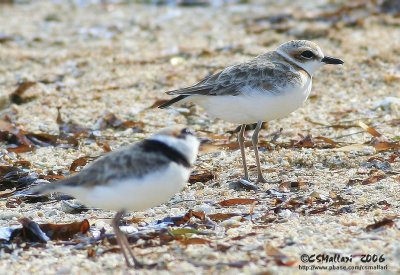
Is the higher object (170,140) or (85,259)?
(170,140)

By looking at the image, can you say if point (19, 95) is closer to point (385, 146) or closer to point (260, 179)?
point (260, 179)

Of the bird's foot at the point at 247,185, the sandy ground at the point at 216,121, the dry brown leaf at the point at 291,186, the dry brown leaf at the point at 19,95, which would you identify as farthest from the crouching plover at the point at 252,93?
the dry brown leaf at the point at 19,95

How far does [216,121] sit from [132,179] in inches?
155

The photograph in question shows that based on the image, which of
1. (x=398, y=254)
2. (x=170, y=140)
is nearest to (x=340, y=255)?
(x=398, y=254)

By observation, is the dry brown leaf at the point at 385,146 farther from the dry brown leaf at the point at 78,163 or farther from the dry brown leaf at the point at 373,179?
the dry brown leaf at the point at 78,163

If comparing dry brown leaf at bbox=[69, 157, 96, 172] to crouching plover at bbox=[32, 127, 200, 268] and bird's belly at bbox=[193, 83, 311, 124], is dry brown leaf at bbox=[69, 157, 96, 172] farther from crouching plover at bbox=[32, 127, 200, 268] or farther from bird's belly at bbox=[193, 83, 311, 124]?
crouching plover at bbox=[32, 127, 200, 268]

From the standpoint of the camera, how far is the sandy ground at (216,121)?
4586 millimetres

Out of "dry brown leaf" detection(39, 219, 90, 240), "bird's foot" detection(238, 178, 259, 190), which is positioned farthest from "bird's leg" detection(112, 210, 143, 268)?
"bird's foot" detection(238, 178, 259, 190)

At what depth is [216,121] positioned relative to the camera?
327 inches

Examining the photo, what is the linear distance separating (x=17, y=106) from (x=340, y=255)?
5.26 meters

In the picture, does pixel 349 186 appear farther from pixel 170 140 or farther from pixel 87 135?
pixel 87 135

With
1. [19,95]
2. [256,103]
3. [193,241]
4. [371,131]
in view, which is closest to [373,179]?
[256,103]

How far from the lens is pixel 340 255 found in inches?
172

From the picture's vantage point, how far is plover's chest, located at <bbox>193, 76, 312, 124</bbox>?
6.40 m
